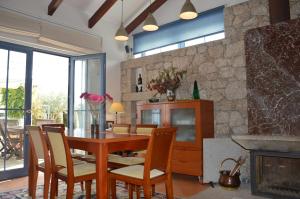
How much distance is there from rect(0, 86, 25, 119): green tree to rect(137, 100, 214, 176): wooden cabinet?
225 cm

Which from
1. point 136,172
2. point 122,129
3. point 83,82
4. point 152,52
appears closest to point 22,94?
point 83,82

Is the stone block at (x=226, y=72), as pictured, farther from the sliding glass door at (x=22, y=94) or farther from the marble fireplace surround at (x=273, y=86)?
the sliding glass door at (x=22, y=94)

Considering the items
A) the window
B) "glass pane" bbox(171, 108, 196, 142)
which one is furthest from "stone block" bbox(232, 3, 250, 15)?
"glass pane" bbox(171, 108, 196, 142)

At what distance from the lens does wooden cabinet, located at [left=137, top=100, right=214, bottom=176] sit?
12.1ft

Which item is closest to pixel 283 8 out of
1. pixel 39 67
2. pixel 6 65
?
pixel 6 65

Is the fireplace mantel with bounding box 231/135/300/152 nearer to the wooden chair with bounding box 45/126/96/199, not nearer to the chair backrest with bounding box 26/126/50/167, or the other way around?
the wooden chair with bounding box 45/126/96/199

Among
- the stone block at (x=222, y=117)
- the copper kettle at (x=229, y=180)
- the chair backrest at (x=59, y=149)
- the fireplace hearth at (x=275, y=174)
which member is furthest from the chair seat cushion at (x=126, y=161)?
the stone block at (x=222, y=117)

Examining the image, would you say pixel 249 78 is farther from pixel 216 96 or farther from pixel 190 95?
pixel 190 95

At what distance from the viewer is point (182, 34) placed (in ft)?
15.6

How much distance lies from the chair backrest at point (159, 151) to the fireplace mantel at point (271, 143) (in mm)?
1091

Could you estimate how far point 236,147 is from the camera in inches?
142

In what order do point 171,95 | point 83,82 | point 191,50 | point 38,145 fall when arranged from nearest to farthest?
point 38,145 < point 171,95 < point 191,50 < point 83,82

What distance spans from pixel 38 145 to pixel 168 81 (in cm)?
231

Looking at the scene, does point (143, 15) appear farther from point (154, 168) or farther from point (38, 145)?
point (154, 168)
